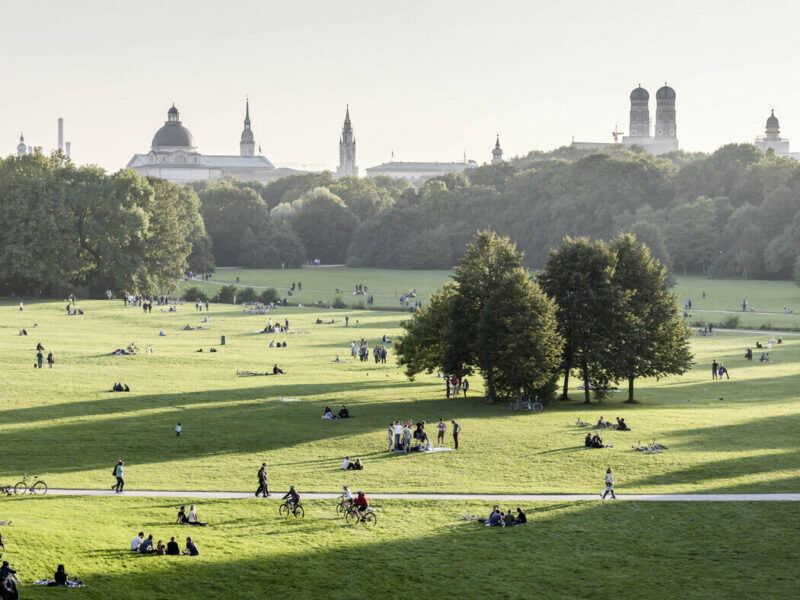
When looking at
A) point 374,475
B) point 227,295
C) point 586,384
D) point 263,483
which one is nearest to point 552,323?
point 586,384

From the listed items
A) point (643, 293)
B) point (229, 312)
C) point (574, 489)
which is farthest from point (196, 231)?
point (574, 489)

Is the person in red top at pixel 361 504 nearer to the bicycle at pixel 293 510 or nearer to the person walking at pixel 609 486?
the bicycle at pixel 293 510

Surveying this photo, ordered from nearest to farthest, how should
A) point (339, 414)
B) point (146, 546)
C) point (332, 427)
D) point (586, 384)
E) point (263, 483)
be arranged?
1. point (146, 546)
2. point (263, 483)
3. point (332, 427)
4. point (339, 414)
5. point (586, 384)

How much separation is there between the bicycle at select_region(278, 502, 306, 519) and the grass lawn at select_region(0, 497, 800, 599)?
202 mm

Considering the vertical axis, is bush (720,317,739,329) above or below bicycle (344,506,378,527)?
above

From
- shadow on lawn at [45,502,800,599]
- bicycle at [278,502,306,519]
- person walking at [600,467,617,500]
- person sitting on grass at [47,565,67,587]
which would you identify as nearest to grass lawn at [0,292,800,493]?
person walking at [600,467,617,500]

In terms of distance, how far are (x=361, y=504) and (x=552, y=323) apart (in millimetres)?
20939

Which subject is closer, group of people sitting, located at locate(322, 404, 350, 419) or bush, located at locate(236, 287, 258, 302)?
group of people sitting, located at locate(322, 404, 350, 419)

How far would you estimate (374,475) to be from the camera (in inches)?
1423

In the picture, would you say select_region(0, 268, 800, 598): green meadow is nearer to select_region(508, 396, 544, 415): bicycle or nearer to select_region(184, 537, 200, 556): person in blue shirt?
select_region(184, 537, 200, 556): person in blue shirt

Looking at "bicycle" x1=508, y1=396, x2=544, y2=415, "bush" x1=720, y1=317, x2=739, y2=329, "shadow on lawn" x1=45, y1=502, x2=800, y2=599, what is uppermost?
"bush" x1=720, y1=317, x2=739, y2=329

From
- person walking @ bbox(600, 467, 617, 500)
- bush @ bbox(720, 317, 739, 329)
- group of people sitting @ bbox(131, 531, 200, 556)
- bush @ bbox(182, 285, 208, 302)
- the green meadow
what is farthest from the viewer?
bush @ bbox(182, 285, 208, 302)

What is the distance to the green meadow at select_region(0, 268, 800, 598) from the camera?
27516 millimetres

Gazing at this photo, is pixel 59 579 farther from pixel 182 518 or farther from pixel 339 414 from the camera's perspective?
pixel 339 414
